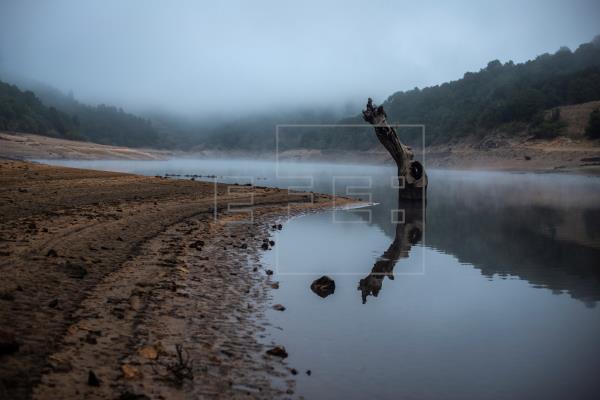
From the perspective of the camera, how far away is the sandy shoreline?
15.5 feet

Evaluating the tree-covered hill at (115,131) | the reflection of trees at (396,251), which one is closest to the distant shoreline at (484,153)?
the reflection of trees at (396,251)

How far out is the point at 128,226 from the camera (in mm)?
12359

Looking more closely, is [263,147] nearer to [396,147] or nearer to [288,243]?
[396,147]

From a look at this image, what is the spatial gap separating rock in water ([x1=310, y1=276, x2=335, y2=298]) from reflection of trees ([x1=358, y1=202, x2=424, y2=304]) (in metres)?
0.55

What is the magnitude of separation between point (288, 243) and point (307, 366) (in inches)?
320

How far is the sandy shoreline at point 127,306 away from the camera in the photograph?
4738 millimetres

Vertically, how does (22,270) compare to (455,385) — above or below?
above

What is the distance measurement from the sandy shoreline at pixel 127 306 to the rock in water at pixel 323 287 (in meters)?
0.80

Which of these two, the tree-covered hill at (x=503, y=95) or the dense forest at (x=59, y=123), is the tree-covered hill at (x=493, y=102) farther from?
the dense forest at (x=59, y=123)

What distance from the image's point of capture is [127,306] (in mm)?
6656

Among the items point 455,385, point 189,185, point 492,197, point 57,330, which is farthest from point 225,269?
point 492,197

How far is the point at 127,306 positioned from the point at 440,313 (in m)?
4.41

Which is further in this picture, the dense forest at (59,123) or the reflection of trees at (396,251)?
the dense forest at (59,123)

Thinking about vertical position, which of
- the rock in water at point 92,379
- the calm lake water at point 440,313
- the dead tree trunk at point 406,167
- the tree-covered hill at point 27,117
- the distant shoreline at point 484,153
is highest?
the tree-covered hill at point 27,117
